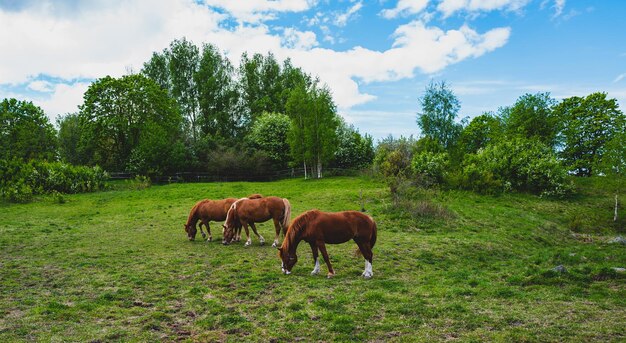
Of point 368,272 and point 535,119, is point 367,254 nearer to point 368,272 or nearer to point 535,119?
point 368,272

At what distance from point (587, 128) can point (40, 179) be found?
5289 centimetres

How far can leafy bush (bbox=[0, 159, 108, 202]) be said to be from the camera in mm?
27250

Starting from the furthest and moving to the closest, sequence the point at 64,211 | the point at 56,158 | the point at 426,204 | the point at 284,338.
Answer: the point at 56,158
the point at 64,211
the point at 426,204
the point at 284,338

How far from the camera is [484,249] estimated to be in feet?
49.5

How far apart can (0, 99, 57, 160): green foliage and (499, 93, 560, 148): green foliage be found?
56528 mm

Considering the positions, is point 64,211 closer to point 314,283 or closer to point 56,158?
point 314,283

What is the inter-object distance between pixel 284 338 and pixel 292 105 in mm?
38689

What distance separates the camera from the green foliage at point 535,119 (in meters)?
43.7

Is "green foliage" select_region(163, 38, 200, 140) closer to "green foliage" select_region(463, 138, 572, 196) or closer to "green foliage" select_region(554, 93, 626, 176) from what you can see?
"green foliage" select_region(463, 138, 572, 196)

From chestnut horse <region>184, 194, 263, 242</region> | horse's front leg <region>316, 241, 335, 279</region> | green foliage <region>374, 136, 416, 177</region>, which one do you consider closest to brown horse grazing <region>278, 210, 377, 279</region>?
horse's front leg <region>316, 241, 335, 279</region>

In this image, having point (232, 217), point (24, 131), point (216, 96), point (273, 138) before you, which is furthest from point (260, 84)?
point (232, 217)

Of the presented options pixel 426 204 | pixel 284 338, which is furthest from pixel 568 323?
pixel 426 204

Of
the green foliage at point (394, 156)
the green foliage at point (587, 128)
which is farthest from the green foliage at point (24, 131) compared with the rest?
the green foliage at point (587, 128)

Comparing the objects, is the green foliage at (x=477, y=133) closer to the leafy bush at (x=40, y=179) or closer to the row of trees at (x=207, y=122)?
the row of trees at (x=207, y=122)
